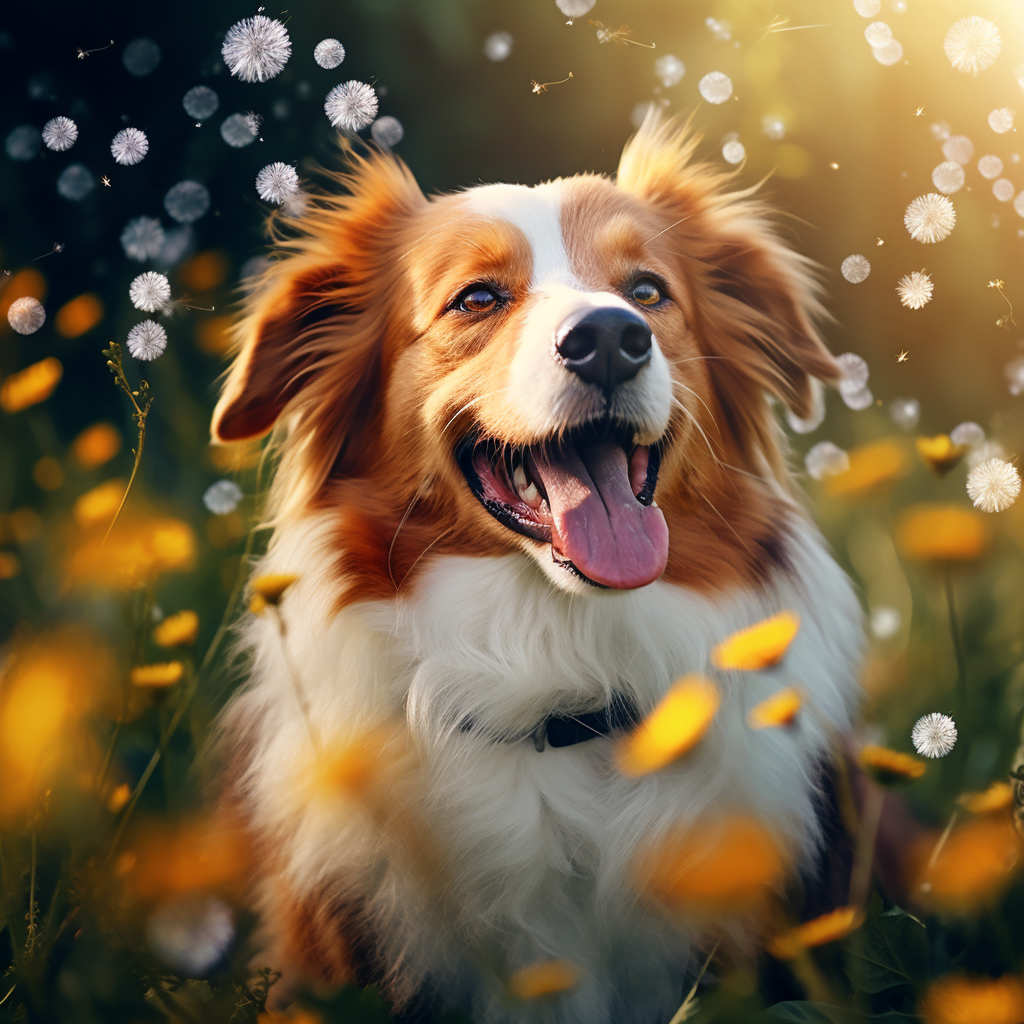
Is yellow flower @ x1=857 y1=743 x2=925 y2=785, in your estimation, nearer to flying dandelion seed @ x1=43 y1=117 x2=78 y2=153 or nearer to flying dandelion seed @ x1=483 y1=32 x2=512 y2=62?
flying dandelion seed @ x1=483 y1=32 x2=512 y2=62

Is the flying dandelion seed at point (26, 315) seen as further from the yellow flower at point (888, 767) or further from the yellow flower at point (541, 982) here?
the yellow flower at point (888, 767)

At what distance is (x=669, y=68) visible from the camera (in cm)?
184

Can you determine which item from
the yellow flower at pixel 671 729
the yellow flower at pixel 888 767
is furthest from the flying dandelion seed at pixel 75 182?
the yellow flower at pixel 888 767

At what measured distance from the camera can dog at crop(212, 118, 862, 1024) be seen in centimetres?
175

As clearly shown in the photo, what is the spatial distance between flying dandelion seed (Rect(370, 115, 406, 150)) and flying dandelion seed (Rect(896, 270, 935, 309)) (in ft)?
3.42

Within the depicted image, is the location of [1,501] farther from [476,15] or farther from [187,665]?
[476,15]

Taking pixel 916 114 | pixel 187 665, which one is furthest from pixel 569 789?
pixel 916 114

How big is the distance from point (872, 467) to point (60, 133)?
174 centimetres

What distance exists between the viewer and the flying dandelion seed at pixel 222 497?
83.9 inches

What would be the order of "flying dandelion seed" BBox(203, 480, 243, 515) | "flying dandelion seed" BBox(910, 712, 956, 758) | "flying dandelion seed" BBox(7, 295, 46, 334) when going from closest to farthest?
"flying dandelion seed" BBox(910, 712, 956, 758)
"flying dandelion seed" BBox(7, 295, 46, 334)
"flying dandelion seed" BBox(203, 480, 243, 515)

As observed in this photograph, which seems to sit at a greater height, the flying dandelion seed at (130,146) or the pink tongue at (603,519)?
the flying dandelion seed at (130,146)

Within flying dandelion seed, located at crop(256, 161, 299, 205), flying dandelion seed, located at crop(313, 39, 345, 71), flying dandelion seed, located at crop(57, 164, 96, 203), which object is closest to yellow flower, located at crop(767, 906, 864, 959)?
flying dandelion seed, located at crop(256, 161, 299, 205)

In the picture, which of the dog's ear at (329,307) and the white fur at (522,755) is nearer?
the white fur at (522,755)

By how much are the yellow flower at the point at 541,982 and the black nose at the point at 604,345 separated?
0.96m
